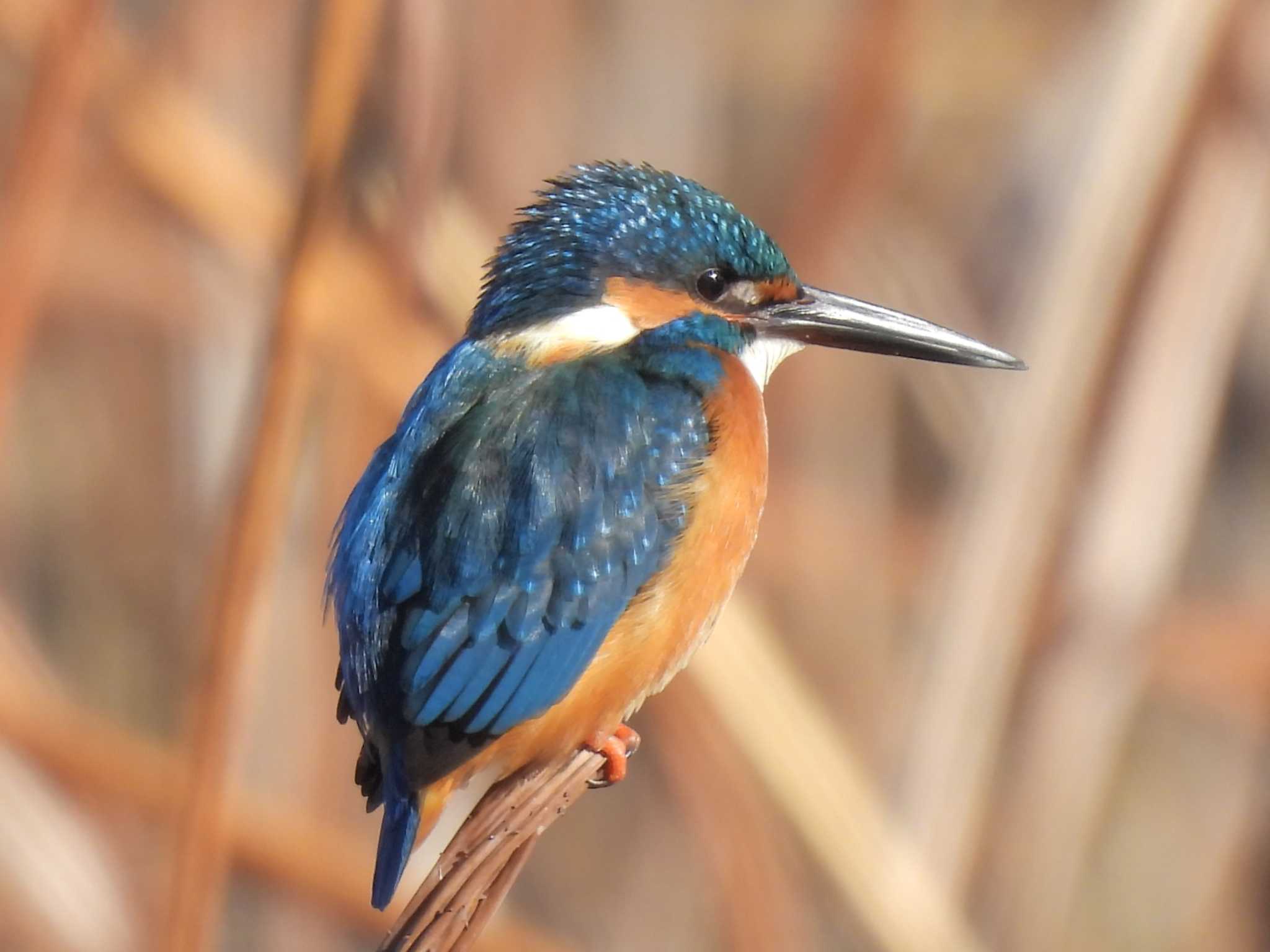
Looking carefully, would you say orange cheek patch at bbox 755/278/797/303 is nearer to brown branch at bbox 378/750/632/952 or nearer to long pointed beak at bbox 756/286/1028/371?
long pointed beak at bbox 756/286/1028/371

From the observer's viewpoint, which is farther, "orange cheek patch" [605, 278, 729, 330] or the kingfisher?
"orange cheek patch" [605, 278, 729, 330]

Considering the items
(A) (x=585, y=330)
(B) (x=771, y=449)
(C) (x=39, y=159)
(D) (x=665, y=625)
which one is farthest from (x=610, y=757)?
(B) (x=771, y=449)

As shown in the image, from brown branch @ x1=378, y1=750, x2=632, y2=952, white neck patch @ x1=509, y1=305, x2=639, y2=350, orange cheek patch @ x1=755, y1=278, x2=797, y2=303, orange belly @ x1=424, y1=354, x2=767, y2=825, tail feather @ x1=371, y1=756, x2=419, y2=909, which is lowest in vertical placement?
tail feather @ x1=371, y1=756, x2=419, y2=909

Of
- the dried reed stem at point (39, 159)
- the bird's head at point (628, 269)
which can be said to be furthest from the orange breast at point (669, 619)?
the dried reed stem at point (39, 159)

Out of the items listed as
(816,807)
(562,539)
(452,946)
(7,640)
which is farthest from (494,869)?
(7,640)

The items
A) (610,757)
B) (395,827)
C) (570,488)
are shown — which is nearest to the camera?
(395,827)

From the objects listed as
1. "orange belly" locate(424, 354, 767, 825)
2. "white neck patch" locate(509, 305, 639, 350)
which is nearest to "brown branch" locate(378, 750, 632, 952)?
"orange belly" locate(424, 354, 767, 825)

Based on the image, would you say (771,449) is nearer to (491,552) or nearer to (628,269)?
(628,269)
